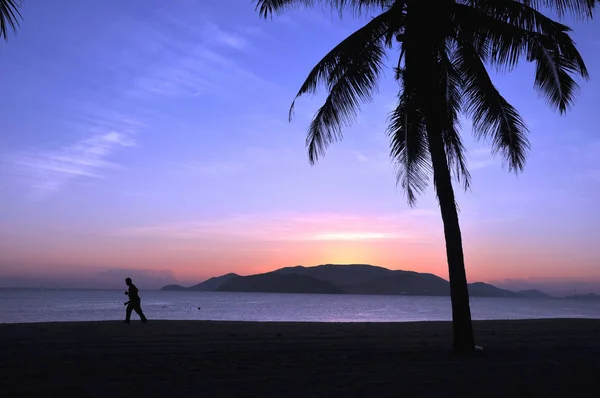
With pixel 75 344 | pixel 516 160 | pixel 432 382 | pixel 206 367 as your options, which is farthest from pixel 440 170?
pixel 75 344

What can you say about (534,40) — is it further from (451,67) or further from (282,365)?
(282,365)

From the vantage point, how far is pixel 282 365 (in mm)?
9195

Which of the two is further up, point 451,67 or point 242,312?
point 451,67

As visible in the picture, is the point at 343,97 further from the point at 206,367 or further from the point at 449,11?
the point at 206,367

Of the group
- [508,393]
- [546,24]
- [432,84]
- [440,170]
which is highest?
[546,24]

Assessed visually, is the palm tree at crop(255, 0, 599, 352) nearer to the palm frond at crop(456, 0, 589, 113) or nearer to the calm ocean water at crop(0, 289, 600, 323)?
the palm frond at crop(456, 0, 589, 113)

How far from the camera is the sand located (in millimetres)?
7215

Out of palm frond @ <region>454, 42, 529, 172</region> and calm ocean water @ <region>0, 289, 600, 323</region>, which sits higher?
palm frond @ <region>454, 42, 529, 172</region>

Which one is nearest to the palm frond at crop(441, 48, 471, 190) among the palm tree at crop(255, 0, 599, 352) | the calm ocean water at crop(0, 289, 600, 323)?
the palm tree at crop(255, 0, 599, 352)

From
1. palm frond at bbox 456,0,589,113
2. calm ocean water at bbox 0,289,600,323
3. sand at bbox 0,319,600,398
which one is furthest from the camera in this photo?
calm ocean water at bbox 0,289,600,323

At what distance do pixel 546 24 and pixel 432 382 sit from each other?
7.25 metres

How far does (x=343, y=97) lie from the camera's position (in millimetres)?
12164

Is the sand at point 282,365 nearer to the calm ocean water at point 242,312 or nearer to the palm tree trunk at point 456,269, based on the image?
the palm tree trunk at point 456,269

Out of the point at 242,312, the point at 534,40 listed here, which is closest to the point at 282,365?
the point at 534,40
